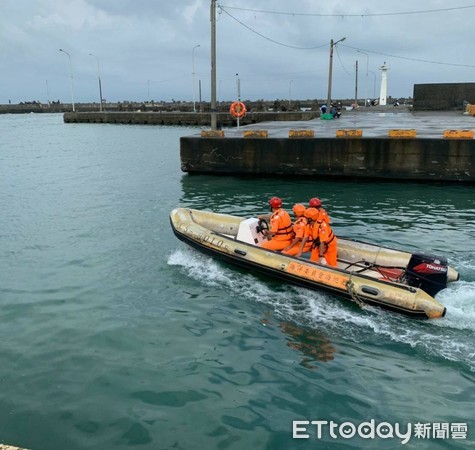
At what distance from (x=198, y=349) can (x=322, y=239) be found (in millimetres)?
3965

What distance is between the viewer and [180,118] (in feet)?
236

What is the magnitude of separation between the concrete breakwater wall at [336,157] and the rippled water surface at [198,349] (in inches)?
248

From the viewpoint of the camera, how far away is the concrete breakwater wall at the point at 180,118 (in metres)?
58.8

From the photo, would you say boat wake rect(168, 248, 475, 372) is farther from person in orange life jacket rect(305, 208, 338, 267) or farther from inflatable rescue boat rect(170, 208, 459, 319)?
person in orange life jacket rect(305, 208, 338, 267)

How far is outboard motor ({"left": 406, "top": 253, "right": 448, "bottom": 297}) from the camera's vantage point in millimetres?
9086

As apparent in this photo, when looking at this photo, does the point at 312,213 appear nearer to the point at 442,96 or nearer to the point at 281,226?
the point at 281,226

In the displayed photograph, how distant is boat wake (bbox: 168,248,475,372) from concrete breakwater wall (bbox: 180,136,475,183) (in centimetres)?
1227

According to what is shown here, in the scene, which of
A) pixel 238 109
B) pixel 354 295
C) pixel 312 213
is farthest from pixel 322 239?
pixel 238 109

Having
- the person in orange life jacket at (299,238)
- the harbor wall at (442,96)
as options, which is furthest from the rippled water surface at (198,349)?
the harbor wall at (442,96)

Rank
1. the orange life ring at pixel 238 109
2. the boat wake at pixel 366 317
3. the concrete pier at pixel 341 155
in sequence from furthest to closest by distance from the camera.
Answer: the orange life ring at pixel 238 109
the concrete pier at pixel 341 155
the boat wake at pixel 366 317

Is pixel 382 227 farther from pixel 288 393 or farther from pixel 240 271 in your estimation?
pixel 288 393

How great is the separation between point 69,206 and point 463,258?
14.5 m

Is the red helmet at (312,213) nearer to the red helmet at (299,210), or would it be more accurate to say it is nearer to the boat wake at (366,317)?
the red helmet at (299,210)

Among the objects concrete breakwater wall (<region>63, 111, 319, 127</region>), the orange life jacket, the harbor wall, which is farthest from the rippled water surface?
concrete breakwater wall (<region>63, 111, 319, 127</region>)
